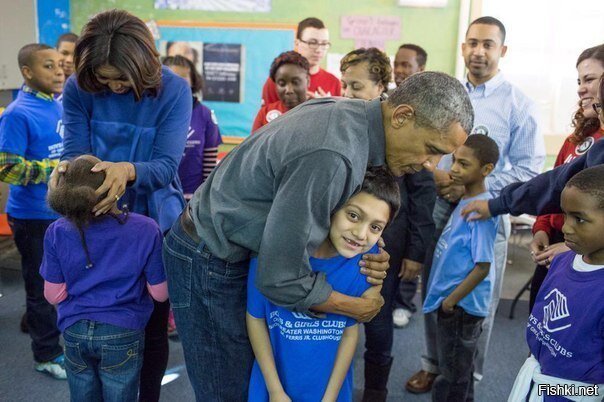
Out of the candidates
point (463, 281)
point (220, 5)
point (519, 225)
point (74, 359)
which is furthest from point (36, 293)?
point (519, 225)

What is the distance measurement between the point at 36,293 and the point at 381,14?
3482 millimetres

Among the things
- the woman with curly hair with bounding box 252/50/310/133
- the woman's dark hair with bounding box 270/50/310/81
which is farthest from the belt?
the woman's dark hair with bounding box 270/50/310/81

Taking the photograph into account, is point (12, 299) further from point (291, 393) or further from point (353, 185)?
point (353, 185)

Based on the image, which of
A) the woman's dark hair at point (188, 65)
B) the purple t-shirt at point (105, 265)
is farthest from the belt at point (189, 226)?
the woman's dark hair at point (188, 65)

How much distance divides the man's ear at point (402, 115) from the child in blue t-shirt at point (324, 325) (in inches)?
9.2

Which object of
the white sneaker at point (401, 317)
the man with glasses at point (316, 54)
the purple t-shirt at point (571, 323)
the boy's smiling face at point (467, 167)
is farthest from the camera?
the man with glasses at point (316, 54)

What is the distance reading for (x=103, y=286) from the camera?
5.74 feet

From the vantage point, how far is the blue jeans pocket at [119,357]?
1.75m

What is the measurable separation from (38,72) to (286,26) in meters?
2.57

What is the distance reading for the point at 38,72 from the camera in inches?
106

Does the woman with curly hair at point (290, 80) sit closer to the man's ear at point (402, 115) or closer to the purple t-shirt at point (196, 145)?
the purple t-shirt at point (196, 145)

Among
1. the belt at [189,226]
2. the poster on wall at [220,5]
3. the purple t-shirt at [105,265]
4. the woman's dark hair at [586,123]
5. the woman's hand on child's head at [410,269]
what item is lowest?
the woman's hand on child's head at [410,269]

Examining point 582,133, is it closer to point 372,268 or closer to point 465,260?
point 465,260

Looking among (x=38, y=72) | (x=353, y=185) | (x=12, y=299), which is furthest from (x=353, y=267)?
(x=12, y=299)
